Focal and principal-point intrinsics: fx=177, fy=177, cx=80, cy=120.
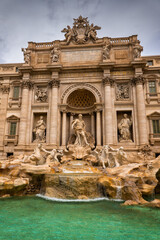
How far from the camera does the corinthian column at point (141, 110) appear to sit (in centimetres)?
1895

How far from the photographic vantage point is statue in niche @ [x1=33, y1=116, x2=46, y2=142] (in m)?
20.4

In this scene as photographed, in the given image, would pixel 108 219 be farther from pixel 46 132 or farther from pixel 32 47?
pixel 32 47

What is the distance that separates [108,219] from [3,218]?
4.39m

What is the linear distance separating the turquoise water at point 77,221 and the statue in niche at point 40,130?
10677 mm

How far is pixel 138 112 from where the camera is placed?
1970cm

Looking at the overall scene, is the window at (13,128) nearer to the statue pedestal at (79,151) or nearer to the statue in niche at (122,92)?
the statue pedestal at (79,151)

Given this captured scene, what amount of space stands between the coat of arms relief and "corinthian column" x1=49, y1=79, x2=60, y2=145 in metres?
6.25

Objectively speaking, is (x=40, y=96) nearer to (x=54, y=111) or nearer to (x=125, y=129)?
(x=54, y=111)

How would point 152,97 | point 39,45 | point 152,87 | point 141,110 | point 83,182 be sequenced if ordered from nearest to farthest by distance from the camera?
point 83,182, point 141,110, point 152,97, point 152,87, point 39,45

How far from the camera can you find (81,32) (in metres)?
23.3

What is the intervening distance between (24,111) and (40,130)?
2.95m

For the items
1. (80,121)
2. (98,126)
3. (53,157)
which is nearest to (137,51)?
(98,126)

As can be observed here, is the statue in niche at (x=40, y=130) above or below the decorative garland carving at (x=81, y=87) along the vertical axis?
below

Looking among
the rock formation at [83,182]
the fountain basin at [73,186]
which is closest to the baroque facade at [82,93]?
the rock formation at [83,182]
